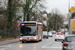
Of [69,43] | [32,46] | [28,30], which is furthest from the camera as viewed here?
[28,30]

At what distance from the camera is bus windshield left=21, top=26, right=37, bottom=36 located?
27109mm

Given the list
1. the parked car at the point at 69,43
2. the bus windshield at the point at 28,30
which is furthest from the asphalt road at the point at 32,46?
the parked car at the point at 69,43

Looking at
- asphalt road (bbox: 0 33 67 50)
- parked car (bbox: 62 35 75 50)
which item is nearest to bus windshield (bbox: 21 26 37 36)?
asphalt road (bbox: 0 33 67 50)

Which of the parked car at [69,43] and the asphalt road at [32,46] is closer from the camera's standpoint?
the parked car at [69,43]

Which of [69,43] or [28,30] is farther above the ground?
[69,43]

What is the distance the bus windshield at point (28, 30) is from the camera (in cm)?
2711

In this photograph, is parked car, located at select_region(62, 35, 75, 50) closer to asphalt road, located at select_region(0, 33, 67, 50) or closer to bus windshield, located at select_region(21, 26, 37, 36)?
asphalt road, located at select_region(0, 33, 67, 50)

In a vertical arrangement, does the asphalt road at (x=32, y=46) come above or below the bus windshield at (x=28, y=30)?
below

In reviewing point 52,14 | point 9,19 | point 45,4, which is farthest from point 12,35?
point 52,14

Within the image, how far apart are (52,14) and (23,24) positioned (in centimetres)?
8711

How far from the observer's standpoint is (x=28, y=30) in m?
27.2

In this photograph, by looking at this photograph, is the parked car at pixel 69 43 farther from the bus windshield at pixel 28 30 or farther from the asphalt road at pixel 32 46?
the bus windshield at pixel 28 30

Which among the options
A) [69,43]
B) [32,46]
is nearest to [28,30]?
[32,46]

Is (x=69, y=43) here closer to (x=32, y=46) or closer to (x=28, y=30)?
(x=32, y=46)
